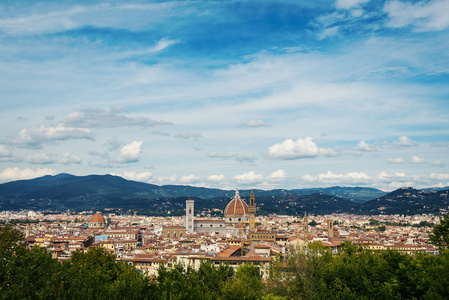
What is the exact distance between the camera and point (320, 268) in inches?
1240

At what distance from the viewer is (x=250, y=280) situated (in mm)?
30312

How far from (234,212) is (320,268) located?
217 feet

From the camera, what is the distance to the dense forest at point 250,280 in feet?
78.6

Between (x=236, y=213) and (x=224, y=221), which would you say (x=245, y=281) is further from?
(x=236, y=213)

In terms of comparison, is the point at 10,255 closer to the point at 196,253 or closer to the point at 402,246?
the point at 196,253

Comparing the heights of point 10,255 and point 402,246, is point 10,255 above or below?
above

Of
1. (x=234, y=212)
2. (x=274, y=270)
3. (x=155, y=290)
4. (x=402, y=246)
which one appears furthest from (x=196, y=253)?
(x=234, y=212)

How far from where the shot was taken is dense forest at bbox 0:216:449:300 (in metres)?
24.0

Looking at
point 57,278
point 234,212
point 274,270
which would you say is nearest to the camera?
point 57,278

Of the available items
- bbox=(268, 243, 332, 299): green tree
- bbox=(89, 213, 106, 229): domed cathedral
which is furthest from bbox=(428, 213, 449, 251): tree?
bbox=(89, 213, 106, 229): domed cathedral

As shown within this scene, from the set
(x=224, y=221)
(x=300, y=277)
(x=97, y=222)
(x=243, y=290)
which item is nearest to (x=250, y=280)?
(x=300, y=277)

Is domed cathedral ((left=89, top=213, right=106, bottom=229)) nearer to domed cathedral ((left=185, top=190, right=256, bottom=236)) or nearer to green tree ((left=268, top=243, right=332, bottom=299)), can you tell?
domed cathedral ((left=185, top=190, right=256, bottom=236))

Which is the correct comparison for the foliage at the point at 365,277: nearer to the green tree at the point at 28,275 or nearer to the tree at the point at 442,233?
the tree at the point at 442,233

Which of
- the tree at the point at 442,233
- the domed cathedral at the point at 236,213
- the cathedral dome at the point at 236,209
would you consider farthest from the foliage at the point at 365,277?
the cathedral dome at the point at 236,209
